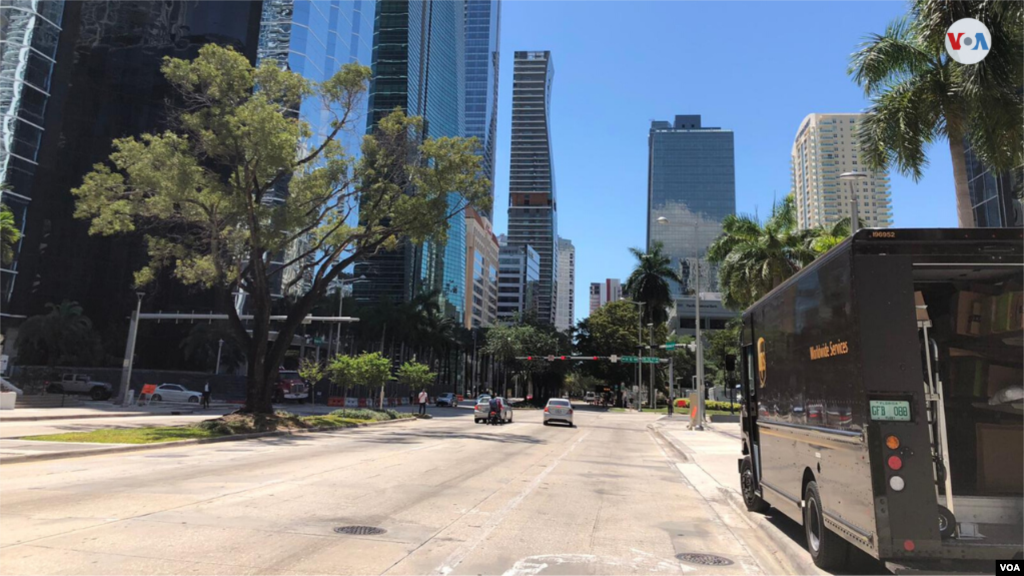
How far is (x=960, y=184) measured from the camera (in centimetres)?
1295

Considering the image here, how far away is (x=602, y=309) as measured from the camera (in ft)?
272

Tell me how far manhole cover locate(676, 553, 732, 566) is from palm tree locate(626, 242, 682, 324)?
6765 cm

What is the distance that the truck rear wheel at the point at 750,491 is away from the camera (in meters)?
9.83

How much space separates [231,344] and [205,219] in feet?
158

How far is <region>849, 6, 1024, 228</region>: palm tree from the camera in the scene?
11.7m

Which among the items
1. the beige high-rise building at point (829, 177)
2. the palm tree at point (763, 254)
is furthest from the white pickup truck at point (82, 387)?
the beige high-rise building at point (829, 177)

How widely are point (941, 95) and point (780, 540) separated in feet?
36.3

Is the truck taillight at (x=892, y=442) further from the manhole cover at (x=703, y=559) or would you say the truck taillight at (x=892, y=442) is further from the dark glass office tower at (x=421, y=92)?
the dark glass office tower at (x=421, y=92)

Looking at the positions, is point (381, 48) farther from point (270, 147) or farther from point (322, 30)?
point (270, 147)

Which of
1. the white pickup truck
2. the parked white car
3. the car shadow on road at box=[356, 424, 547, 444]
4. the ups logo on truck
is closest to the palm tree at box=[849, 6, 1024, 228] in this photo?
the ups logo on truck

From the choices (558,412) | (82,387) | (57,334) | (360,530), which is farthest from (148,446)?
(57,334)

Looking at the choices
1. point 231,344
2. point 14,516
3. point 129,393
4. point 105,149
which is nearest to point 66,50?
point 105,149

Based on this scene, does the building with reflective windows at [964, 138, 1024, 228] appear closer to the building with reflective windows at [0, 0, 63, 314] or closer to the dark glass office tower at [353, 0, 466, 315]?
the dark glass office tower at [353, 0, 466, 315]
